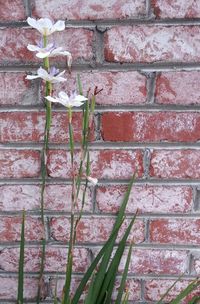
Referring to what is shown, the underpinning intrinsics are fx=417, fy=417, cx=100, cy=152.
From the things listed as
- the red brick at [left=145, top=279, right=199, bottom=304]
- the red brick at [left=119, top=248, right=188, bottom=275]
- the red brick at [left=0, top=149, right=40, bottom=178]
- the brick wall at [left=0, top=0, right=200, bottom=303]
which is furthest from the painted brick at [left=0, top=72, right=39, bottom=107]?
the red brick at [left=145, top=279, right=199, bottom=304]

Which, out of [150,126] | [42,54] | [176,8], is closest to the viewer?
[42,54]

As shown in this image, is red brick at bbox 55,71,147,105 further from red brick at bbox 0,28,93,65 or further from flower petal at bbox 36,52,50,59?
flower petal at bbox 36,52,50,59

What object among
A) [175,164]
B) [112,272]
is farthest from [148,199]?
[112,272]

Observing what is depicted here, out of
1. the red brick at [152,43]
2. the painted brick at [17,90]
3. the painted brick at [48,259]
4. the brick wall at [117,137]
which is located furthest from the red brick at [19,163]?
the red brick at [152,43]

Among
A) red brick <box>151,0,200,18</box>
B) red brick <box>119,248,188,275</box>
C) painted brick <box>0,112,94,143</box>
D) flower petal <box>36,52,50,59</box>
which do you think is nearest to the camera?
flower petal <box>36,52,50,59</box>

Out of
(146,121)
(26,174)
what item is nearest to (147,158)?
(146,121)

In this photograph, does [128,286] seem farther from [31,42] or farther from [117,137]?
[31,42]

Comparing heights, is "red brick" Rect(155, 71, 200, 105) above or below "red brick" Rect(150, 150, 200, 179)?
above
